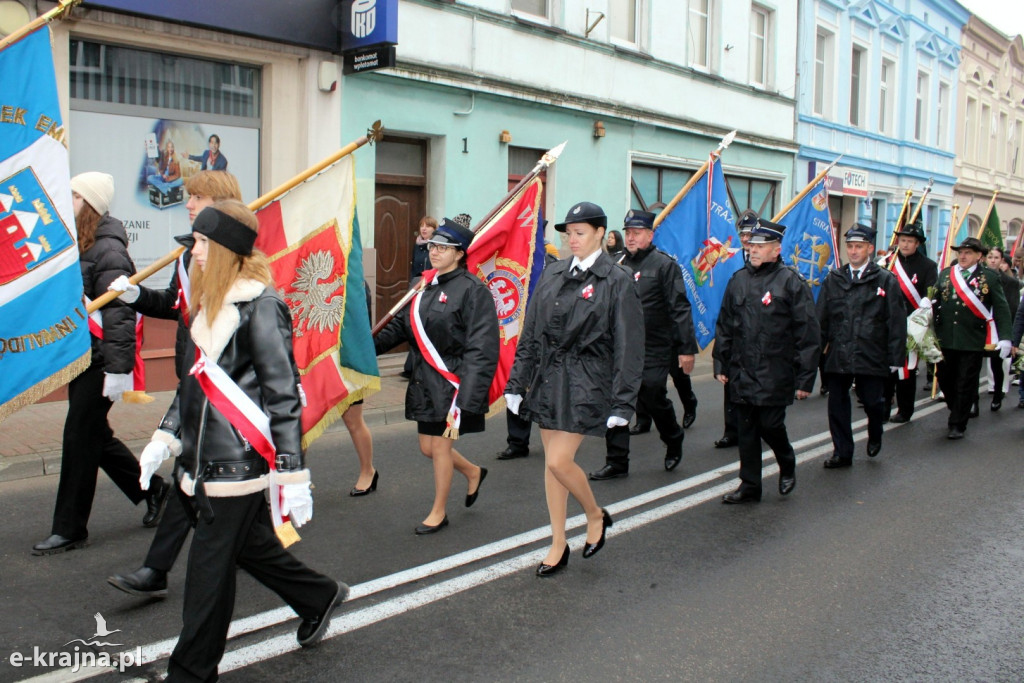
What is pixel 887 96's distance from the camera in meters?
28.1

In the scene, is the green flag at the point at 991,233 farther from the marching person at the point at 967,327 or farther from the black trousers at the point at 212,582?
the black trousers at the point at 212,582

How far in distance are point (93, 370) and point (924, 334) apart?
769cm

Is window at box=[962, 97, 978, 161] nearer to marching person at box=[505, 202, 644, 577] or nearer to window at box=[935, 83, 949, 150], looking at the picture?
window at box=[935, 83, 949, 150]

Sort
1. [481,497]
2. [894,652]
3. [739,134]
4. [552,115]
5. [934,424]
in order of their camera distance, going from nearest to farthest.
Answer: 1. [894,652]
2. [481,497]
3. [934,424]
4. [552,115]
5. [739,134]

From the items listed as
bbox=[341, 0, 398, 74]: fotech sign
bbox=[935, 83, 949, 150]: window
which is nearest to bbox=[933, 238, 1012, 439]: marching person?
bbox=[341, 0, 398, 74]: fotech sign

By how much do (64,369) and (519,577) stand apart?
2489mm

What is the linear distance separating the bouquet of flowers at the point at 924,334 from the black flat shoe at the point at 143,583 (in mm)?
7480

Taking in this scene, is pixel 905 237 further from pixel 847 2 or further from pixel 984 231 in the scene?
pixel 847 2

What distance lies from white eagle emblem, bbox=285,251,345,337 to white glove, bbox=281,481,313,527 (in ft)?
8.35

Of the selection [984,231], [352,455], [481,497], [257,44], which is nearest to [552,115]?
[257,44]

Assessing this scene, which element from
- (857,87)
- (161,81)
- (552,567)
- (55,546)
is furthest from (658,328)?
(857,87)

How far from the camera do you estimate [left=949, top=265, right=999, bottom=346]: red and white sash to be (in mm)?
9391

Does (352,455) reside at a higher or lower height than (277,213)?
lower

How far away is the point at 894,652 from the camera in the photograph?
13.6 feet
